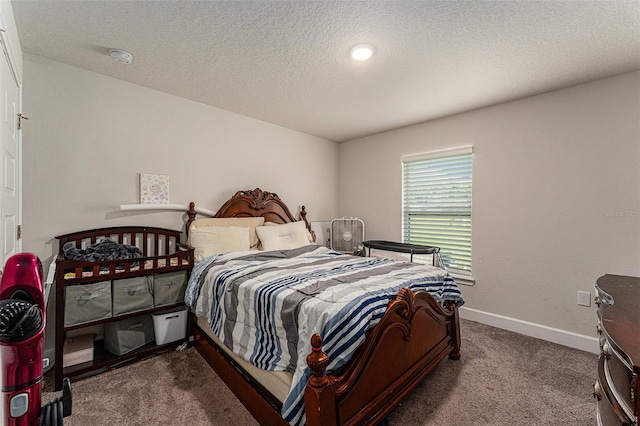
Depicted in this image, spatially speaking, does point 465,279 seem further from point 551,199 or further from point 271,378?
point 271,378

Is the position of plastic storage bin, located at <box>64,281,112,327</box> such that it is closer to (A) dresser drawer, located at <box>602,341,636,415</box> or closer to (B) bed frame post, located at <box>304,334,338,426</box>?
(B) bed frame post, located at <box>304,334,338,426</box>

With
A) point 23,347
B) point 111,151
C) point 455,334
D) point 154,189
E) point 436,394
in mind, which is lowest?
point 436,394

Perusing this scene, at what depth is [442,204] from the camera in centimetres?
363

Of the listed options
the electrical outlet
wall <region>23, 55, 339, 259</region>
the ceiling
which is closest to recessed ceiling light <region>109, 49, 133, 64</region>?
the ceiling

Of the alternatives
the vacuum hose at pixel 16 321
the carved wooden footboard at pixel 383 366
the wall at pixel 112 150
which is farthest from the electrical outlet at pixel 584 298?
the vacuum hose at pixel 16 321

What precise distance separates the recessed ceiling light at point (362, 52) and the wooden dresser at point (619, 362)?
1991mm

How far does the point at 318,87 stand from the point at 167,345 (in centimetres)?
271

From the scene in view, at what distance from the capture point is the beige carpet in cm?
171

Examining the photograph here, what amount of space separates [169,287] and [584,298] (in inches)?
147

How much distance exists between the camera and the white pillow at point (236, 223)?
2.96m

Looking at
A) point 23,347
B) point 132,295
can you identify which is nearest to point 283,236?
point 132,295

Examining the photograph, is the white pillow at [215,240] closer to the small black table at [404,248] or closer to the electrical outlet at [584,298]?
the small black table at [404,248]

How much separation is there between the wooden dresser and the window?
2.22 m

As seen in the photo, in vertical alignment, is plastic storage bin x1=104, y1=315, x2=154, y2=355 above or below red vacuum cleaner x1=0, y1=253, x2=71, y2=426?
below
